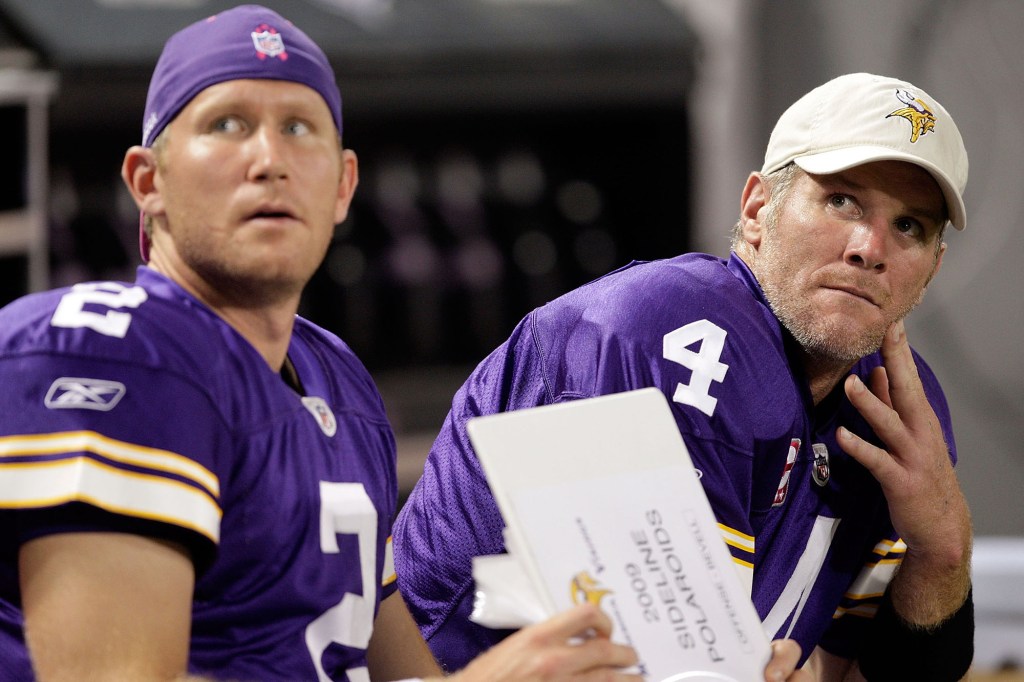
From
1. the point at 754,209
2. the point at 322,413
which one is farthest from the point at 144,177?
the point at 754,209

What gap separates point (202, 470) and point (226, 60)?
442 mm

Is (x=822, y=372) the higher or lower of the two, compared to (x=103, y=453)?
lower

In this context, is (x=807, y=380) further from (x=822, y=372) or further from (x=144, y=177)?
(x=144, y=177)

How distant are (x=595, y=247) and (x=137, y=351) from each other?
13.1ft

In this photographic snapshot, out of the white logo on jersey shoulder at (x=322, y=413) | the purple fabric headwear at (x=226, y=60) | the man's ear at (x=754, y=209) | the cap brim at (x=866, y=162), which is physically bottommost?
the white logo on jersey shoulder at (x=322, y=413)

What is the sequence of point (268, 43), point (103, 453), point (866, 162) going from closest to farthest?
point (103, 453) → point (268, 43) → point (866, 162)

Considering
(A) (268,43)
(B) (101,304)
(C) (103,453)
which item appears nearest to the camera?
(C) (103,453)

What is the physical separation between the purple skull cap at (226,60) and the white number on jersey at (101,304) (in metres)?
0.20

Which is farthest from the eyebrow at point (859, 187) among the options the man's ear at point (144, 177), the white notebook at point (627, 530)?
the man's ear at point (144, 177)

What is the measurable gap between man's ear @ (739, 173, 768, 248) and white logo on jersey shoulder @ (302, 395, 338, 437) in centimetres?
84

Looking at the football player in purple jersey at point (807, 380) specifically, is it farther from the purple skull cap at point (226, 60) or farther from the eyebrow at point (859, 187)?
the purple skull cap at point (226, 60)

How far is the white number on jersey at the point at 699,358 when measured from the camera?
6.42ft

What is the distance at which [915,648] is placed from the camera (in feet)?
7.35

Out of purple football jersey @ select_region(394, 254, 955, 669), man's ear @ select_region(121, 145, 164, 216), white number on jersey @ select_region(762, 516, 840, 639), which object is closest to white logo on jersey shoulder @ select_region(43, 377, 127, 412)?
man's ear @ select_region(121, 145, 164, 216)
